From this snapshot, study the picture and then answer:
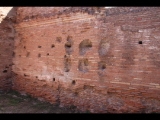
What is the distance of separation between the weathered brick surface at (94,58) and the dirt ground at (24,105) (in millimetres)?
243

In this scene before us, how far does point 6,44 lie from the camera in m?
8.73

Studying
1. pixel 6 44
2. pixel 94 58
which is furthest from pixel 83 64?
pixel 6 44

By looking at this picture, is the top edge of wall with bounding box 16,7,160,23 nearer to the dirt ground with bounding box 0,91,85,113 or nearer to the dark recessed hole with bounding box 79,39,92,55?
the dark recessed hole with bounding box 79,39,92,55

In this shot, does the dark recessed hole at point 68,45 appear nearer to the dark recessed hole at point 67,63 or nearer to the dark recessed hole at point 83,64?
the dark recessed hole at point 67,63

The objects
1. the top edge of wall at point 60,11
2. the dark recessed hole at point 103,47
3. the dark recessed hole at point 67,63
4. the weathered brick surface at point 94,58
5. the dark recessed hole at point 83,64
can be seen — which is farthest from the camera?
the dark recessed hole at point 67,63

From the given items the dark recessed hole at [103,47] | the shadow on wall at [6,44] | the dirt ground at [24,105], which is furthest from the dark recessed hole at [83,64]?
the shadow on wall at [6,44]

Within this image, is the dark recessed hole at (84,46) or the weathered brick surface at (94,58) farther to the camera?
the dark recessed hole at (84,46)

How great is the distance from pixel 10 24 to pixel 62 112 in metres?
4.67

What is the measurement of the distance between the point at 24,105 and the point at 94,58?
297 centimetres

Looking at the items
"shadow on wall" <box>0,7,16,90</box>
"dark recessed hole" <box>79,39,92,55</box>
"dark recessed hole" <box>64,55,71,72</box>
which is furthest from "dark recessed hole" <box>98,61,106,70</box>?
"shadow on wall" <box>0,7,16,90</box>

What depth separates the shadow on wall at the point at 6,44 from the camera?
8.56m

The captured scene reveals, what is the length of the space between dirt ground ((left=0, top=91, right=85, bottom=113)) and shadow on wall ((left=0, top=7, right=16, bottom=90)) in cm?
62

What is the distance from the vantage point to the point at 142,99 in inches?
216

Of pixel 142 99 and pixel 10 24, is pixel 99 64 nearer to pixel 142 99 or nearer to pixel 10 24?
pixel 142 99
